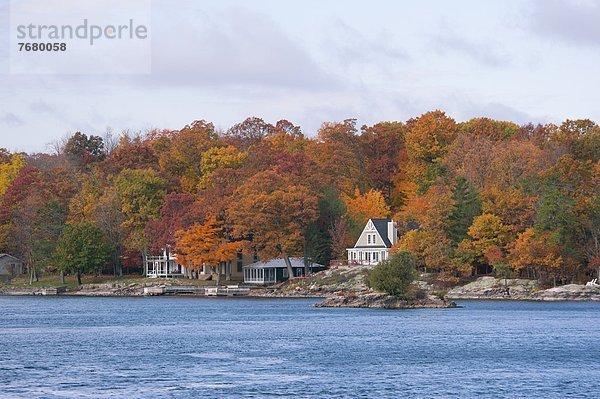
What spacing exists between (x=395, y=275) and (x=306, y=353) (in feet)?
88.8

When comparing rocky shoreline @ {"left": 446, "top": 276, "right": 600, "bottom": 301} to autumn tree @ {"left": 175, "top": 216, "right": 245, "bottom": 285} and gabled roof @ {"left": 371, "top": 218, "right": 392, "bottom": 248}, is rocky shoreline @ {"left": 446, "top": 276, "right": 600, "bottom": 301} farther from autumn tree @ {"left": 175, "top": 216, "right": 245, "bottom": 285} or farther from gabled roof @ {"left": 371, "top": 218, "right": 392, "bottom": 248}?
autumn tree @ {"left": 175, "top": 216, "right": 245, "bottom": 285}

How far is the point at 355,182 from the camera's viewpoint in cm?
12256

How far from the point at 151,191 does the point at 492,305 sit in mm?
48385

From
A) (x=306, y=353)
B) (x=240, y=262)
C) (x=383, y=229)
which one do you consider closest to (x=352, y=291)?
(x=383, y=229)

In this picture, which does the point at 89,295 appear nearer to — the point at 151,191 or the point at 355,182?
the point at 151,191

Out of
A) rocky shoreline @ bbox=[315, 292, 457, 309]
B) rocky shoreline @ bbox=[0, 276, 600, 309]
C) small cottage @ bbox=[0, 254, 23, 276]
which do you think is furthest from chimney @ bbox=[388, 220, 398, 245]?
small cottage @ bbox=[0, 254, 23, 276]

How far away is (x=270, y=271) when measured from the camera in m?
115

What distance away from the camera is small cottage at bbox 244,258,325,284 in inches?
4459

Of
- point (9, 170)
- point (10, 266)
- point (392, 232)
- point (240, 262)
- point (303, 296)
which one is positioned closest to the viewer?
point (303, 296)

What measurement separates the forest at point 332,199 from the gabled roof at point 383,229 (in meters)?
2.28

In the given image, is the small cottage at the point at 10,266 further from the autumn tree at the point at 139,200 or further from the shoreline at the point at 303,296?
the autumn tree at the point at 139,200

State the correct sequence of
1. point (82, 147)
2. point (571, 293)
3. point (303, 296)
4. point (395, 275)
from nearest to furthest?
point (395, 275), point (571, 293), point (303, 296), point (82, 147)

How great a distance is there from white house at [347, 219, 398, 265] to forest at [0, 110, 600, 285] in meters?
1.51

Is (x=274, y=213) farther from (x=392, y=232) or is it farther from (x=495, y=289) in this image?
(x=495, y=289)
